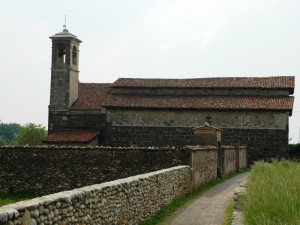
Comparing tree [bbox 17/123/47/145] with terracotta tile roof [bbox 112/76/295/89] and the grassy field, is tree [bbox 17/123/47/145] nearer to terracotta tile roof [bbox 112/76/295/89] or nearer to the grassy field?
terracotta tile roof [bbox 112/76/295/89]

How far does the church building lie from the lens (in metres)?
32.2

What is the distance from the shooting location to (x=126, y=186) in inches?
342

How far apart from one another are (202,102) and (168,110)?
263 cm

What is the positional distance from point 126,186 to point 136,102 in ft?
87.6

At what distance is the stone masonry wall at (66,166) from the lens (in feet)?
52.5

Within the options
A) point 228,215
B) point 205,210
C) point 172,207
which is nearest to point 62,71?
point 172,207

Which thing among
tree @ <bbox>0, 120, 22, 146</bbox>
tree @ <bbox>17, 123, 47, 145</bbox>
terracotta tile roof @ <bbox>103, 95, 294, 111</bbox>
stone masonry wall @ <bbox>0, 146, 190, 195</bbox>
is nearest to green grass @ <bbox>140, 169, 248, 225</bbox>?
stone masonry wall @ <bbox>0, 146, 190, 195</bbox>

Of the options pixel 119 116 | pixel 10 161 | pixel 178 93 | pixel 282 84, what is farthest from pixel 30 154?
pixel 282 84

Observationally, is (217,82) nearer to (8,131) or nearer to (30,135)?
(30,135)

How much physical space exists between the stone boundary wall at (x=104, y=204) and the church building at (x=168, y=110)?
20.4 metres

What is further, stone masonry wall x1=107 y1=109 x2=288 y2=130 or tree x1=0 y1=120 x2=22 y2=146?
tree x1=0 y1=120 x2=22 y2=146

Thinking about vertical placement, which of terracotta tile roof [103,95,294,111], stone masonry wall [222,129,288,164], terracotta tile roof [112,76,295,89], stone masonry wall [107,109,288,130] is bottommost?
stone masonry wall [222,129,288,164]

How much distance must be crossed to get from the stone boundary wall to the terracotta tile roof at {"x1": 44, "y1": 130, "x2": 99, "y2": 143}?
71.2 ft

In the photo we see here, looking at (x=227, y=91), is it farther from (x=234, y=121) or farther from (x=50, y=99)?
(x=50, y=99)
